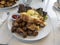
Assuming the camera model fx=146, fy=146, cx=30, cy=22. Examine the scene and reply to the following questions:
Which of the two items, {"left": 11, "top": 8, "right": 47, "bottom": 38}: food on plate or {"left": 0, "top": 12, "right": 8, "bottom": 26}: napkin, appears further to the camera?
{"left": 0, "top": 12, "right": 8, "bottom": 26}: napkin

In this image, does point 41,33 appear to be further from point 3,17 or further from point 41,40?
point 3,17

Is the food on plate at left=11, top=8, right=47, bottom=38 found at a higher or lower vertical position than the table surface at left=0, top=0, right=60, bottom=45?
higher

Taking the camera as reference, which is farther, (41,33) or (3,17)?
(3,17)

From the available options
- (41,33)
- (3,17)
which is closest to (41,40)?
(41,33)

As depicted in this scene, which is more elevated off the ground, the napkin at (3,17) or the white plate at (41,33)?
the napkin at (3,17)

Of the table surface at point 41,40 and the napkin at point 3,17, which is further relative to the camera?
the napkin at point 3,17

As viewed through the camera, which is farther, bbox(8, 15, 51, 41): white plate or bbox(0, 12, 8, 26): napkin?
bbox(0, 12, 8, 26): napkin

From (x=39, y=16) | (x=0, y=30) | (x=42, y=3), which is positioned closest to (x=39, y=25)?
(x=39, y=16)

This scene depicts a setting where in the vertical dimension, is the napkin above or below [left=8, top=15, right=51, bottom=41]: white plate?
above
